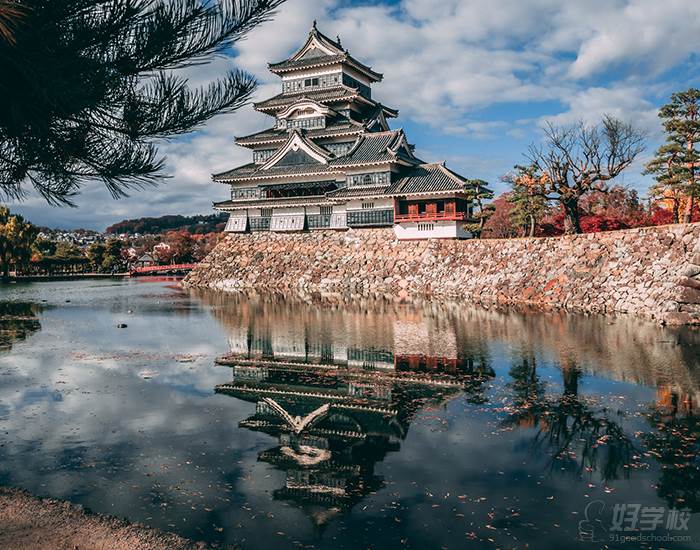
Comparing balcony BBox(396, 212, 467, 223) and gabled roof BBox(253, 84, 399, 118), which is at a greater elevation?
gabled roof BBox(253, 84, 399, 118)

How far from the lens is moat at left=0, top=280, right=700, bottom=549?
6.72 metres

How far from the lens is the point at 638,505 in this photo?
7.01m

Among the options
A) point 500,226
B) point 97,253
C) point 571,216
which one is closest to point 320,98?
point 500,226

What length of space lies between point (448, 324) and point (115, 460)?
17206mm

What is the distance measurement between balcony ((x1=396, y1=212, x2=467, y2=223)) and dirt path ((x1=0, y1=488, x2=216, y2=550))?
37809 millimetres

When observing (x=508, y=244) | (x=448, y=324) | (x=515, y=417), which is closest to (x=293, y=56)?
(x=508, y=244)

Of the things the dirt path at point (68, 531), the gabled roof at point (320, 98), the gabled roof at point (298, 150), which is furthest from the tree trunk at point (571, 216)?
the dirt path at point (68, 531)

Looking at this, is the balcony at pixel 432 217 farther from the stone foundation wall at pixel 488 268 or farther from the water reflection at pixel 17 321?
the water reflection at pixel 17 321

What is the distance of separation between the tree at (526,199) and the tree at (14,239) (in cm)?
5668

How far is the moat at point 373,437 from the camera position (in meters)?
6.72

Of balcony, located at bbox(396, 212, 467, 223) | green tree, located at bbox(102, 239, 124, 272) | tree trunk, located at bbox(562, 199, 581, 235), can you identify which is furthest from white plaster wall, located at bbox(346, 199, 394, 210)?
green tree, located at bbox(102, 239, 124, 272)

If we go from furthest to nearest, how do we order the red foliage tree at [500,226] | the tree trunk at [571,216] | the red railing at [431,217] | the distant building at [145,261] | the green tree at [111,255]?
the distant building at [145,261] → the green tree at [111,255] → the red foliage tree at [500,226] → the red railing at [431,217] → the tree trunk at [571,216]

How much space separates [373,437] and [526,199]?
2995 centimetres

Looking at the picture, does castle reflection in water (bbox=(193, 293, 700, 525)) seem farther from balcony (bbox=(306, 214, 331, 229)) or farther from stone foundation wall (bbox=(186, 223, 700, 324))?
balcony (bbox=(306, 214, 331, 229))
